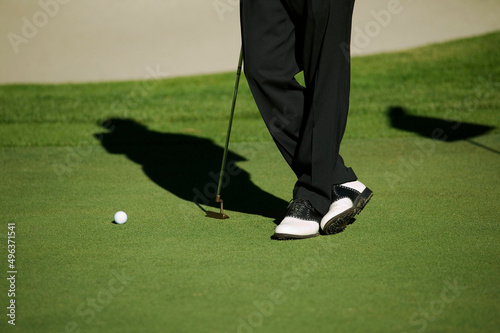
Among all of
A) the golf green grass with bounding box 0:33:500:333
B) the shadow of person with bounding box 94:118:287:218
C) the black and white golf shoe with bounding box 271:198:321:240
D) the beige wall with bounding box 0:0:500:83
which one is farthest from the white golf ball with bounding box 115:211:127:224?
the beige wall with bounding box 0:0:500:83

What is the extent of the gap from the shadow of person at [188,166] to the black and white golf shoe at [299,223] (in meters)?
0.34

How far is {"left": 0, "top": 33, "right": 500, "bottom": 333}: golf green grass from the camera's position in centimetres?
238

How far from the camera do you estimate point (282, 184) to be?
4684 mm

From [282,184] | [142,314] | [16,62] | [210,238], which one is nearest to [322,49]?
[210,238]

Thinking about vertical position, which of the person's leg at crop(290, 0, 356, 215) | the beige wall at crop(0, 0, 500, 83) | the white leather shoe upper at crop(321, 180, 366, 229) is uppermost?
the person's leg at crop(290, 0, 356, 215)

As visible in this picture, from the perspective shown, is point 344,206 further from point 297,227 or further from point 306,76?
point 306,76

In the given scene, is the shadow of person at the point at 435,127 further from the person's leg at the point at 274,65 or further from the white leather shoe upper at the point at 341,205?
the person's leg at the point at 274,65

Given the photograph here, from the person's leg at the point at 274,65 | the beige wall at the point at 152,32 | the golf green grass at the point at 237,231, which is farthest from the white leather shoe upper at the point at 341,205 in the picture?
the beige wall at the point at 152,32

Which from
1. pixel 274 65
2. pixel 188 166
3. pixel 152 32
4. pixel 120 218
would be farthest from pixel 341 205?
pixel 152 32

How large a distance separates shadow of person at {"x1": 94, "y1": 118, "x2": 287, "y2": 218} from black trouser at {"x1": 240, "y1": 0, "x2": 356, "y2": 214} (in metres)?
0.45

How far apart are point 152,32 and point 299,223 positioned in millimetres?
10005

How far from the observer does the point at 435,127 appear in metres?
7.00

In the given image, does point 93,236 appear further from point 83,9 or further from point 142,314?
point 83,9

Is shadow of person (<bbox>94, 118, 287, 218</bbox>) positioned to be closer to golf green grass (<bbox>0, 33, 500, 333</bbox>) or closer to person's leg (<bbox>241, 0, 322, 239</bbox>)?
golf green grass (<bbox>0, 33, 500, 333</bbox>)
